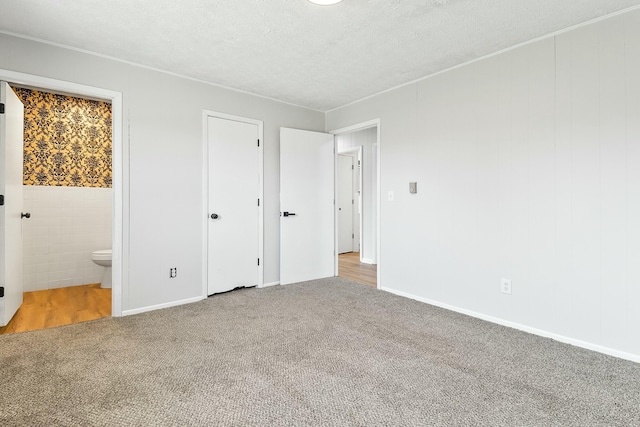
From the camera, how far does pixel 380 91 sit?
3.87 meters

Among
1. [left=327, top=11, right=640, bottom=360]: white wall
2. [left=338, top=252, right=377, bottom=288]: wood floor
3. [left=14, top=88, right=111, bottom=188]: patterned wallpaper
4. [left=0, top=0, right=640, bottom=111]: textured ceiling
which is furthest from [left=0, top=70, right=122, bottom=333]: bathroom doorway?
[left=327, top=11, right=640, bottom=360]: white wall

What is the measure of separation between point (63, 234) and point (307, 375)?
12.6ft

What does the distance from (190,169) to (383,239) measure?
2.28 m

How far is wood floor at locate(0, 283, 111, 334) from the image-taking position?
112 inches

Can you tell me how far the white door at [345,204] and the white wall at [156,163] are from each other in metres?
3.38

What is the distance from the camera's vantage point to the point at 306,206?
436cm

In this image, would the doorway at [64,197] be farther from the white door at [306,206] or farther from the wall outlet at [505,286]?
the wall outlet at [505,286]

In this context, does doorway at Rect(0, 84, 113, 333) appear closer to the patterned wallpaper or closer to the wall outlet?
the patterned wallpaper

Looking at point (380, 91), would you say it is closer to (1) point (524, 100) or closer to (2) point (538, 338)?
(1) point (524, 100)

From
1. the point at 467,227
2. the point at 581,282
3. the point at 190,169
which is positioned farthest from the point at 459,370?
the point at 190,169

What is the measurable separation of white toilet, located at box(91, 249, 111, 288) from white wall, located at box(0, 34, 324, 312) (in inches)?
46.3

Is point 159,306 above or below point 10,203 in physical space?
below

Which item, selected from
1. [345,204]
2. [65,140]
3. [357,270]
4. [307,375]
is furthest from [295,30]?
[345,204]

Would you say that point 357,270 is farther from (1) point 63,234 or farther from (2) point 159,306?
(1) point 63,234
